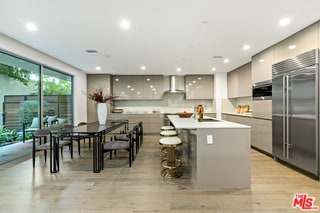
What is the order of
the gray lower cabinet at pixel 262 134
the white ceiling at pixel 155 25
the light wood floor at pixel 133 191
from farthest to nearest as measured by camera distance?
the gray lower cabinet at pixel 262 134 < the white ceiling at pixel 155 25 < the light wood floor at pixel 133 191

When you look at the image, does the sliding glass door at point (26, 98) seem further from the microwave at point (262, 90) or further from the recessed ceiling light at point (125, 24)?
the microwave at point (262, 90)

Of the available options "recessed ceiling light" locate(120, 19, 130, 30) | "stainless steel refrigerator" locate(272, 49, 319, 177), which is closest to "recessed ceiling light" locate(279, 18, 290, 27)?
"stainless steel refrigerator" locate(272, 49, 319, 177)

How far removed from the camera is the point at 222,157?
3.06 meters

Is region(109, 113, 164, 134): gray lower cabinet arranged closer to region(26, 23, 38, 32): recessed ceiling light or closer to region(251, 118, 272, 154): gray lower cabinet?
region(251, 118, 272, 154): gray lower cabinet

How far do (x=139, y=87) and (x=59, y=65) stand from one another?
3253 mm

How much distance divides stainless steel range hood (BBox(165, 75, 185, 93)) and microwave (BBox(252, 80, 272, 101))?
3.69 metres

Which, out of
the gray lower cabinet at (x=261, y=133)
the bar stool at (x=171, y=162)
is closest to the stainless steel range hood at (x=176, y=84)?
the gray lower cabinet at (x=261, y=133)

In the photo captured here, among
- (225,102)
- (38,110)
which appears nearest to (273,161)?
(225,102)

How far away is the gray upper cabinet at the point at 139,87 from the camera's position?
8.82m

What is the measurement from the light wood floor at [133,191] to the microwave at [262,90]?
1632mm

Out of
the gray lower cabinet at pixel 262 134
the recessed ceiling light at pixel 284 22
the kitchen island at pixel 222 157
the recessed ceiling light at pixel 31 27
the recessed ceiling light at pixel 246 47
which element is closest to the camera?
the kitchen island at pixel 222 157

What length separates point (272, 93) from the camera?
15.2 ft

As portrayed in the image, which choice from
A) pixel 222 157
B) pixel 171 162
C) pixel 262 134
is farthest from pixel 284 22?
pixel 171 162

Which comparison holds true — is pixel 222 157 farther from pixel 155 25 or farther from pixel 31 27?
pixel 31 27
